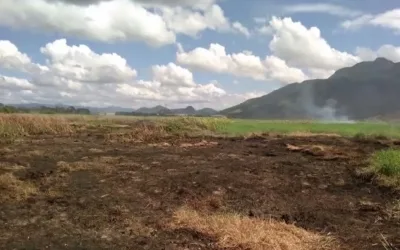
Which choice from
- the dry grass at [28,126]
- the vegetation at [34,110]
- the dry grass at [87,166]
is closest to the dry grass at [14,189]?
the dry grass at [87,166]

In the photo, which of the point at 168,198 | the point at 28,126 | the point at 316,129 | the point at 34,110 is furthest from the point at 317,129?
the point at 34,110

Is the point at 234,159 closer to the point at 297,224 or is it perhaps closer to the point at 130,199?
the point at 130,199

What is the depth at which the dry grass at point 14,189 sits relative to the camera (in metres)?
10.8

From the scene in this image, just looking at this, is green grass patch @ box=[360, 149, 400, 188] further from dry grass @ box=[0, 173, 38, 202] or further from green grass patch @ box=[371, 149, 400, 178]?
dry grass @ box=[0, 173, 38, 202]

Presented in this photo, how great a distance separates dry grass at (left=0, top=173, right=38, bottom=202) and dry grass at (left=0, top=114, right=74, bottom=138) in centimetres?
1681

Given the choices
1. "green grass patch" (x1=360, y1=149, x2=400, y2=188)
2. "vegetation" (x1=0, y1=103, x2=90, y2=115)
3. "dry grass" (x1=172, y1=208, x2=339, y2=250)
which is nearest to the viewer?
"dry grass" (x1=172, y1=208, x2=339, y2=250)

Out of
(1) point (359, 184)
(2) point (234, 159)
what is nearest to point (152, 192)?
(1) point (359, 184)

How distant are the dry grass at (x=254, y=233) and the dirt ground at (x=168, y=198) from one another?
0.24m

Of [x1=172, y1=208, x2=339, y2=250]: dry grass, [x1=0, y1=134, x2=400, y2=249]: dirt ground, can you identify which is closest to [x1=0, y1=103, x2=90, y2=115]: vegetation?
[x1=0, y1=134, x2=400, y2=249]: dirt ground

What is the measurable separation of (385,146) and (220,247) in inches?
816

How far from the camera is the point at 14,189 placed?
11305 mm

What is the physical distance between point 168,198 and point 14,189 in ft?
12.0

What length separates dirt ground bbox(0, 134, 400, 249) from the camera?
8.05m

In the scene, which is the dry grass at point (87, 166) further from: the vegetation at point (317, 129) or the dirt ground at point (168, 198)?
the vegetation at point (317, 129)
